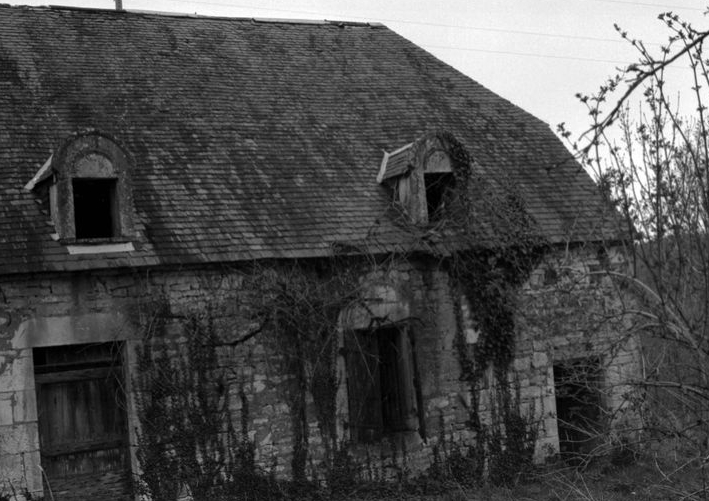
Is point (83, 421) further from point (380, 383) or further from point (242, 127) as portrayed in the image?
point (242, 127)

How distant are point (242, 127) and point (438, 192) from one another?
309cm

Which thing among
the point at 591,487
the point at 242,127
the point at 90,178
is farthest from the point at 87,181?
the point at 591,487

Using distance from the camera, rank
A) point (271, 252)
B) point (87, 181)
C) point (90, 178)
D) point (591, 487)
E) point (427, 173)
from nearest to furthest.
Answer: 1. point (90, 178)
2. point (87, 181)
3. point (271, 252)
4. point (591, 487)
5. point (427, 173)

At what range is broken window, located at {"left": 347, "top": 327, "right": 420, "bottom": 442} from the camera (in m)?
13.1

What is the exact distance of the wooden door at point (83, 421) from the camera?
1146 centimetres

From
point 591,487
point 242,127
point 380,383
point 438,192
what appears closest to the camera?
point 591,487

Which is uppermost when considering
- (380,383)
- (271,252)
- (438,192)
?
(438,192)

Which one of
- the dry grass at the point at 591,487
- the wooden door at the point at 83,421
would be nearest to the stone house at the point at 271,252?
the wooden door at the point at 83,421

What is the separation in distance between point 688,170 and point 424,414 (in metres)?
7.39

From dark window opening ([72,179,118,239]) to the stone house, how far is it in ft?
0.09

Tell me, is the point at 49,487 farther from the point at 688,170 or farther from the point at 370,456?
the point at 688,170

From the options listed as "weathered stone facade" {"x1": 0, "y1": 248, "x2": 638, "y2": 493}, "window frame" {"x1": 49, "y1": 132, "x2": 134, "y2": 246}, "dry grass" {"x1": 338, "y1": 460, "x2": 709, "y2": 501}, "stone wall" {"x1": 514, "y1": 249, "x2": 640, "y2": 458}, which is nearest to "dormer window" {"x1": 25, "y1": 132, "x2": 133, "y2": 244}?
"window frame" {"x1": 49, "y1": 132, "x2": 134, "y2": 246}

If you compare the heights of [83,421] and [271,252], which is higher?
[271,252]

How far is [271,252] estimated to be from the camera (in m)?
12.6
